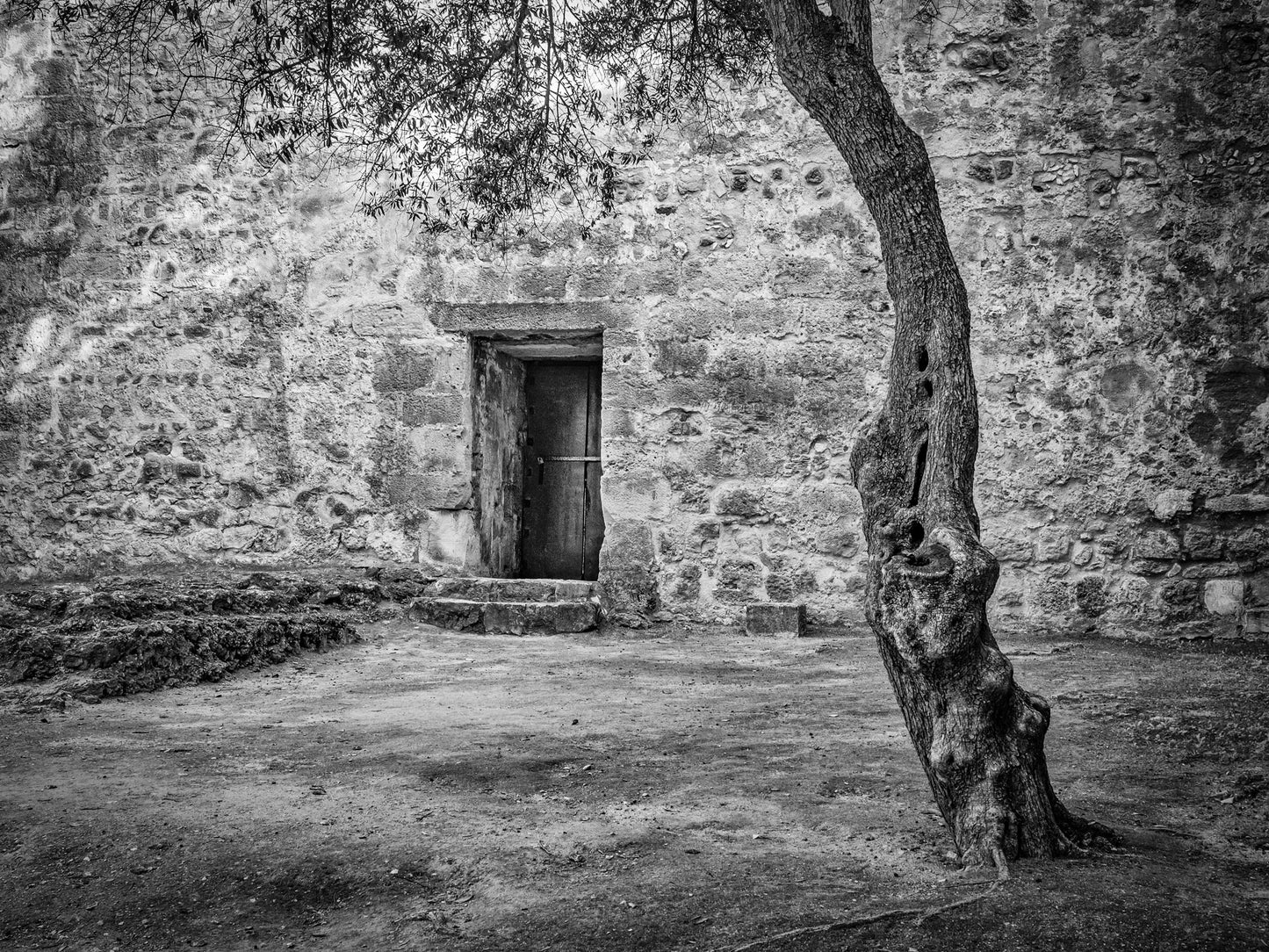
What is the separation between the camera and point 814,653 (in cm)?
561

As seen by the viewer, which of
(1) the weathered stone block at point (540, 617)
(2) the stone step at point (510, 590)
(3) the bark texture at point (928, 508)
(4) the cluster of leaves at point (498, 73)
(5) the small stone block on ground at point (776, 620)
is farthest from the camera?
(2) the stone step at point (510, 590)

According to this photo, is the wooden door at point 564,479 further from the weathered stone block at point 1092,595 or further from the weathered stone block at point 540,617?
the weathered stone block at point 1092,595

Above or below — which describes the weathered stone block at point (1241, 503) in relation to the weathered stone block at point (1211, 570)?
above

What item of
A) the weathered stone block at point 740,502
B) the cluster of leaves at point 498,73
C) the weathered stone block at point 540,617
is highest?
the cluster of leaves at point 498,73

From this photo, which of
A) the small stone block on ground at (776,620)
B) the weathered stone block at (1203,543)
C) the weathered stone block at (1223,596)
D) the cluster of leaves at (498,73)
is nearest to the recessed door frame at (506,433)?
the cluster of leaves at (498,73)

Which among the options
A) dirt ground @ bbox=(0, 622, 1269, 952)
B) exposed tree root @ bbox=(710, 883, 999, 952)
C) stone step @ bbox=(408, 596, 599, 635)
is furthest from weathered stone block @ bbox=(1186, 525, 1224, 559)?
exposed tree root @ bbox=(710, 883, 999, 952)

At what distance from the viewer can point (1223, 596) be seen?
5711 mm

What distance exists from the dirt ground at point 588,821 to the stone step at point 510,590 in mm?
1792

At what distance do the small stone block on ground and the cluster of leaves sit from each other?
103 inches

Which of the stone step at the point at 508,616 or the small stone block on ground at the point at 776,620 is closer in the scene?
the small stone block on ground at the point at 776,620

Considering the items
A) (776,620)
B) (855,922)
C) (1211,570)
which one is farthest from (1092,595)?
(855,922)

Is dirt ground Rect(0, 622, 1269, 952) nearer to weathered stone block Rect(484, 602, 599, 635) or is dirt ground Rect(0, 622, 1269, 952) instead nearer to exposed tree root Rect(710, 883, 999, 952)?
exposed tree root Rect(710, 883, 999, 952)

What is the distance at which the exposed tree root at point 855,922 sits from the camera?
1.96 m

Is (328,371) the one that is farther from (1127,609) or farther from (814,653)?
(1127,609)
